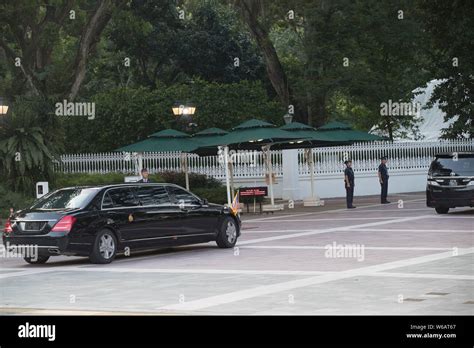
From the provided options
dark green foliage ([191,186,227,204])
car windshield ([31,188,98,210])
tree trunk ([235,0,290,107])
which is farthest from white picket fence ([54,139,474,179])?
car windshield ([31,188,98,210])

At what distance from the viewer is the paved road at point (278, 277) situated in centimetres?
1323

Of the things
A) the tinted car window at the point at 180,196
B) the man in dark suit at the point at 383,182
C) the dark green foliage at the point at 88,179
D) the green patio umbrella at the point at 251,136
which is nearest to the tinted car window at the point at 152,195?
the tinted car window at the point at 180,196

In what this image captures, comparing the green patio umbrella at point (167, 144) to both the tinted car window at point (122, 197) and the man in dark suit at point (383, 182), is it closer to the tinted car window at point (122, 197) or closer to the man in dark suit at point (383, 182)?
the man in dark suit at point (383, 182)

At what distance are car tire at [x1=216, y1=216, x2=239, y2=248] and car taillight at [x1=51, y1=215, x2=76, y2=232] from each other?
12.7 ft

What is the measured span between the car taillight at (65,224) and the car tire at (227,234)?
3.89 meters

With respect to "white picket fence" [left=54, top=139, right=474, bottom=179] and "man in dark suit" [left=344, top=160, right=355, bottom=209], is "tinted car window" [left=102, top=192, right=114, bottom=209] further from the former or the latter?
"white picket fence" [left=54, top=139, right=474, bottom=179]

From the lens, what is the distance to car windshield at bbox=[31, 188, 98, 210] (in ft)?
65.2

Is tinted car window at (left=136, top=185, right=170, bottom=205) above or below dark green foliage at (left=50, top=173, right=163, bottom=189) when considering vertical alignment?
below

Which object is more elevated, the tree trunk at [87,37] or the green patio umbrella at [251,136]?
the tree trunk at [87,37]

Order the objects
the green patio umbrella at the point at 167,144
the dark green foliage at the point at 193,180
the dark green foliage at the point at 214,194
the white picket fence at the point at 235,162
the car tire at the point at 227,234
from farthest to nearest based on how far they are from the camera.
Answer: the white picket fence at the point at 235,162
the dark green foliage at the point at 193,180
the dark green foliage at the point at 214,194
the green patio umbrella at the point at 167,144
the car tire at the point at 227,234

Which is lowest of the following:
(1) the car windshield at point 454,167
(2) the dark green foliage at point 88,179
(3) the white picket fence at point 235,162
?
(1) the car windshield at point 454,167

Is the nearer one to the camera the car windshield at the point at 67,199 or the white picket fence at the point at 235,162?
the car windshield at the point at 67,199

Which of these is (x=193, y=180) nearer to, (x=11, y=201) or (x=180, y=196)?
(x=11, y=201)

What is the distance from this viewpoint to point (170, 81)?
192 ft
